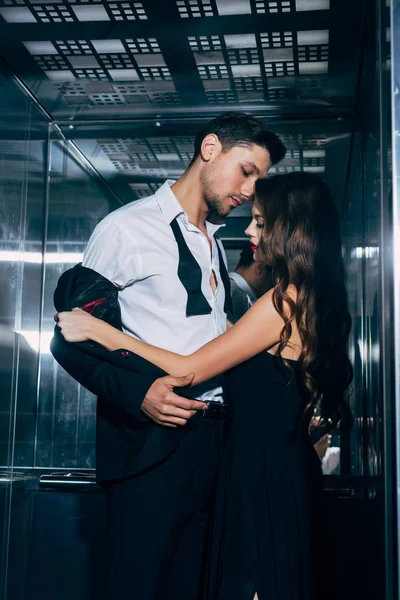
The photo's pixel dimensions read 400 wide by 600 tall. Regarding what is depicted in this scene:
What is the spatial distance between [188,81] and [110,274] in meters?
0.98

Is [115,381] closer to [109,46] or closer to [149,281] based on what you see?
[149,281]

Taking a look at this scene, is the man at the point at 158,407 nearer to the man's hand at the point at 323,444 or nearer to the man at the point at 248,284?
the man at the point at 248,284

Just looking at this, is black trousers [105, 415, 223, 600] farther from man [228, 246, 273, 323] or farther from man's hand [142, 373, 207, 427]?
man [228, 246, 273, 323]

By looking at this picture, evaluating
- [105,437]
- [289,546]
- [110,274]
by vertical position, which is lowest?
[289,546]

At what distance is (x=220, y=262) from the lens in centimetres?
243

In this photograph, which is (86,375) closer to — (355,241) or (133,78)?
(133,78)

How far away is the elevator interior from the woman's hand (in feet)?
2.08

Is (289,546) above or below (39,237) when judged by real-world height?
below

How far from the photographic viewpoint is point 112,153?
3.31 m

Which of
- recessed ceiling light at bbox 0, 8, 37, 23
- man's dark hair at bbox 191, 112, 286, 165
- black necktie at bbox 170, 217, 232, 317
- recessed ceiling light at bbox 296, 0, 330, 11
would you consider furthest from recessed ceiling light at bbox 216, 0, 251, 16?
black necktie at bbox 170, 217, 232, 317

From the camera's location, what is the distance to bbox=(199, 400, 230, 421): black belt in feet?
6.72

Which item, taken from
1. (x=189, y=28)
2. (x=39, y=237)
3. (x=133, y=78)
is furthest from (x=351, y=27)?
(x=39, y=237)

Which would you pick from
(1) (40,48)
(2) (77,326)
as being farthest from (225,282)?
(1) (40,48)

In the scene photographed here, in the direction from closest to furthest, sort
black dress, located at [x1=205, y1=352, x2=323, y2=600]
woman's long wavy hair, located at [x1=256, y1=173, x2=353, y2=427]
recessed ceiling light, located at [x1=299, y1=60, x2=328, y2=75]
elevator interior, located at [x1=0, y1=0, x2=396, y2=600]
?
black dress, located at [x1=205, y1=352, x2=323, y2=600]
woman's long wavy hair, located at [x1=256, y1=173, x2=353, y2=427]
elevator interior, located at [x1=0, y1=0, x2=396, y2=600]
recessed ceiling light, located at [x1=299, y1=60, x2=328, y2=75]
